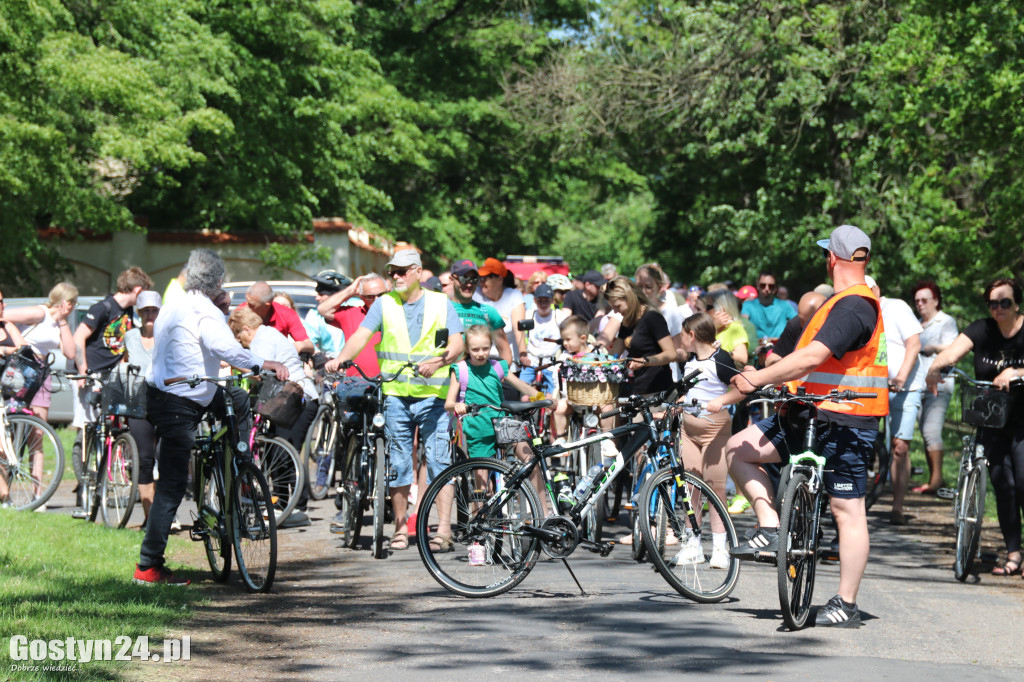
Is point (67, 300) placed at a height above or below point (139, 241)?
below

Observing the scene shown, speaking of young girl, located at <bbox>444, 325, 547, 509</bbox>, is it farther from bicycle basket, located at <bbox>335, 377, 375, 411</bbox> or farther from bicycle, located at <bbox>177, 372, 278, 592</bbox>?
bicycle, located at <bbox>177, 372, 278, 592</bbox>

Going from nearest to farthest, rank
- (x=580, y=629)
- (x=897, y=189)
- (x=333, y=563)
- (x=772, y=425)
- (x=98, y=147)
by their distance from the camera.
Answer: (x=580, y=629) < (x=772, y=425) < (x=333, y=563) < (x=98, y=147) < (x=897, y=189)

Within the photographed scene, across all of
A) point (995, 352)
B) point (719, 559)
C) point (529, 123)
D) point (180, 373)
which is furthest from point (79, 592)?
point (529, 123)

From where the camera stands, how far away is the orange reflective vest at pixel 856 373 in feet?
23.4

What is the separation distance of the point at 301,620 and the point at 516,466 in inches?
61.3

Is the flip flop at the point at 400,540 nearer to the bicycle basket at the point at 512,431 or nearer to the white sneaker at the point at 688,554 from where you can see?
the bicycle basket at the point at 512,431

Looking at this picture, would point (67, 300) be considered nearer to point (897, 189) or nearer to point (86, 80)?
point (86, 80)

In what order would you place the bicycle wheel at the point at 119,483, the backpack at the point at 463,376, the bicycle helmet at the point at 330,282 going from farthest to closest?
the bicycle helmet at the point at 330,282 → the bicycle wheel at the point at 119,483 → the backpack at the point at 463,376

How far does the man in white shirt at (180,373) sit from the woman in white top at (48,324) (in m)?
3.73

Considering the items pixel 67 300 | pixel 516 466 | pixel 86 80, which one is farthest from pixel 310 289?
pixel 516 466

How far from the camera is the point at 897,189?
24.0 metres

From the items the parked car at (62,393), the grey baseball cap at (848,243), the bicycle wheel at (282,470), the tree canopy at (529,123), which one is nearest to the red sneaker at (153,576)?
the bicycle wheel at (282,470)

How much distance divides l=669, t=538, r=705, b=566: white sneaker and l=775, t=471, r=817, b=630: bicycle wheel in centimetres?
79

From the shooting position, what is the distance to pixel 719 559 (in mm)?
8180
